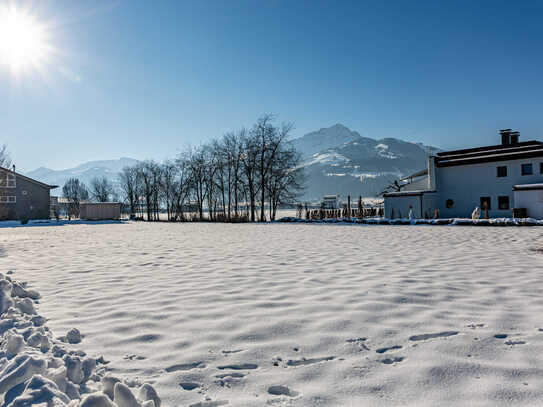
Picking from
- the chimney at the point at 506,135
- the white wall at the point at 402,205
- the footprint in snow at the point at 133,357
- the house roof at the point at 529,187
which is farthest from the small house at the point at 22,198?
the chimney at the point at 506,135

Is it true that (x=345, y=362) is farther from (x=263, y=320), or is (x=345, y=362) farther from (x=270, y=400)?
(x=263, y=320)

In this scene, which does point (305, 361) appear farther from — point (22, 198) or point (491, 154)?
point (22, 198)

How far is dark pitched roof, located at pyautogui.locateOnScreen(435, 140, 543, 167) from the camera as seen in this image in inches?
1013

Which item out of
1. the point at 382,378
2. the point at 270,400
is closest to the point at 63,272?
the point at 270,400

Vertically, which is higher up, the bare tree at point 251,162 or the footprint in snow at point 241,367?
the bare tree at point 251,162

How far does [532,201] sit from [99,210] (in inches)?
1925

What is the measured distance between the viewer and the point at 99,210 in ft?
150

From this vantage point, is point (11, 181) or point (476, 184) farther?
point (11, 181)

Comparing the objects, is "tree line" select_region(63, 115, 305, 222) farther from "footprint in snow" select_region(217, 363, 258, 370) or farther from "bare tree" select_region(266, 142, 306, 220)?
"footprint in snow" select_region(217, 363, 258, 370)

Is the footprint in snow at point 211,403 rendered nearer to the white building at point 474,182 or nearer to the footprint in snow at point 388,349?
the footprint in snow at point 388,349

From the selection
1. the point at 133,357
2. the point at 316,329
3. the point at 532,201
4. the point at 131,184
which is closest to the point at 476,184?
the point at 532,201

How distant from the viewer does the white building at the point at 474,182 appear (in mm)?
25750

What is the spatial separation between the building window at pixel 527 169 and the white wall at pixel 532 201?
3.94m

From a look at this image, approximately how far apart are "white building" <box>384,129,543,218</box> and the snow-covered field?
23661 millimetres
